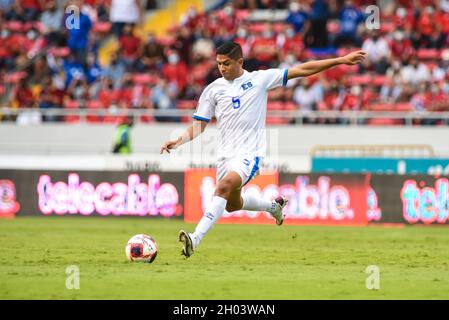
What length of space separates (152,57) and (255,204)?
53.9 feet

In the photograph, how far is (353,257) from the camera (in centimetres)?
1509

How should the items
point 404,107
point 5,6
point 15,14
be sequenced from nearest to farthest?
point 404,107, point 15,14, point 5,6

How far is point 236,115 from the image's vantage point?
44.3 feet

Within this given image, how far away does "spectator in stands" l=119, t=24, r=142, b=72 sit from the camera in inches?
1196

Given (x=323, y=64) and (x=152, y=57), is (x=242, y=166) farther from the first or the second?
(x=152, y=57)

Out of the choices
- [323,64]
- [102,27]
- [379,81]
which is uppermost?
[102,27]

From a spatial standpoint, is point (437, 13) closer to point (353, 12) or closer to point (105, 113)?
point (353, 12)

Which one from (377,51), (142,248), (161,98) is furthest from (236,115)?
(377,51)

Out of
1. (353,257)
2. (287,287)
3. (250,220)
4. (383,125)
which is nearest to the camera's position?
(287,287)

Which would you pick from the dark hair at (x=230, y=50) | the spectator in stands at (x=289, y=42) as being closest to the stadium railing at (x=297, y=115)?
the spectator in stands at (x=289, y=42)

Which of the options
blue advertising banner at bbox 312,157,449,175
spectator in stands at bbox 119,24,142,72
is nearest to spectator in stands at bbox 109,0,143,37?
spectator in stands at bbox 119,24,142,72

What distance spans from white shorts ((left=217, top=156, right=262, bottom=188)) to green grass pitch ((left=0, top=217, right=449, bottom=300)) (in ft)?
3.90
